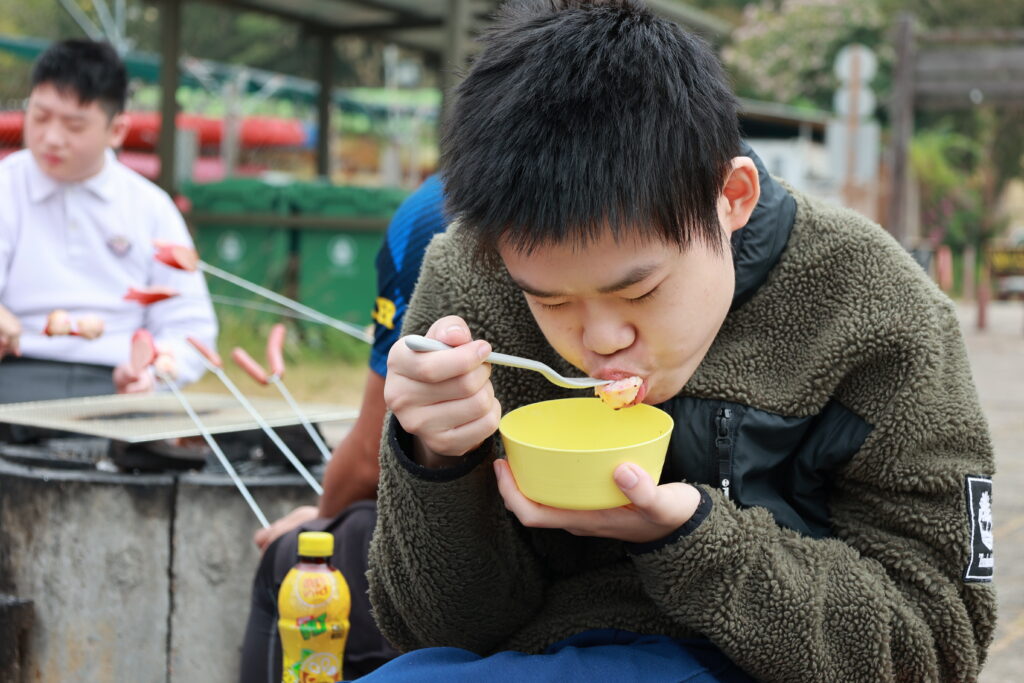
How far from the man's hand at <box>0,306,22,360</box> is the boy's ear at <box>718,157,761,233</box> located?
2329mm

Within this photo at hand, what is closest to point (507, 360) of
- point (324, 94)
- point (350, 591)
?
point (350, 591)

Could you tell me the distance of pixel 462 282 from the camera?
1754 mm

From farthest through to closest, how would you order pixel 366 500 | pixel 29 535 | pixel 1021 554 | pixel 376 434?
1. pixel 1021 554
2. pixel 29 535
3. pixel 366 500
4. pixel 376 434

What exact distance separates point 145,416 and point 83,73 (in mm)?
1373

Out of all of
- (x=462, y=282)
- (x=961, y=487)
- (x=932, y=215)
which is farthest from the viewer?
(x=932, y=215)

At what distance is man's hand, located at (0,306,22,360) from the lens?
324cm

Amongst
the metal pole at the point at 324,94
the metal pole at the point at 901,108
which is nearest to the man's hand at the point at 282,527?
the metal pole at the point at 324,94

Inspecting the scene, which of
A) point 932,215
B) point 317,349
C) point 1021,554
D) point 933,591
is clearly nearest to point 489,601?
point 933,591

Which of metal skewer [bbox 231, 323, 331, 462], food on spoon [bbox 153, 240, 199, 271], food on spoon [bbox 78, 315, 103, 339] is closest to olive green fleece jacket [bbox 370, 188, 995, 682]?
metal skewer [bbox 231, 323, 331, 462]

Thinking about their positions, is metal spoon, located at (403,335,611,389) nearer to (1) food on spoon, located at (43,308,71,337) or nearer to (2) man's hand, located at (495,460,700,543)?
(2) man's hand, located at (495,460,700,543)

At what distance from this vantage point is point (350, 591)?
7.33 feet

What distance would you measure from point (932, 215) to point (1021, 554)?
2212cm

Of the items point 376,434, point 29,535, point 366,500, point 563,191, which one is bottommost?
point 29,535

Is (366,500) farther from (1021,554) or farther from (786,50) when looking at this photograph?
(786,50)
